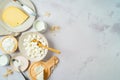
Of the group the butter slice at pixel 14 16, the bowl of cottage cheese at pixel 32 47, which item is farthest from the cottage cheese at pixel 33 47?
the butter slice at pixel 14 16

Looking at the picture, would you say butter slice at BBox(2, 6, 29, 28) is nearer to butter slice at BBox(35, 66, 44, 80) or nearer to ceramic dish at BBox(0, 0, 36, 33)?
ceramic dish at BBox(0, 0, 36, 33)

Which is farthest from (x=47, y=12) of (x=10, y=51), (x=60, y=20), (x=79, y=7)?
(x=10, y=51)

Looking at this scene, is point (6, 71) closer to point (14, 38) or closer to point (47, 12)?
point (14, 38)

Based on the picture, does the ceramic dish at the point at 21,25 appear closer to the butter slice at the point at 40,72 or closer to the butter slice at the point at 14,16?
the butter slice at the point at 14,16

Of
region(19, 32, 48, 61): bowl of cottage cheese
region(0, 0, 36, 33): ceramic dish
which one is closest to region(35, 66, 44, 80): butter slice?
region(19, 32, 48, 61): bowl of cottage cheese

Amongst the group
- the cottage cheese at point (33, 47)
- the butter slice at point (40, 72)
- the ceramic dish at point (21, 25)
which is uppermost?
the ceramic dish at point (21, 25)

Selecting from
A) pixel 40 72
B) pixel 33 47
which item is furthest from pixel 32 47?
pixel 40 72
